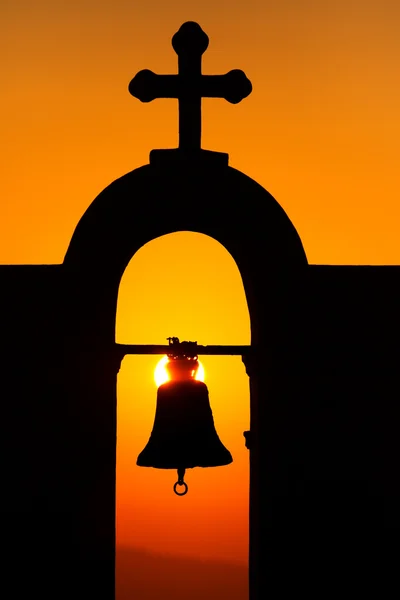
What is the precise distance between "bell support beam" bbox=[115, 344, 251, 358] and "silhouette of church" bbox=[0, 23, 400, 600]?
6cm

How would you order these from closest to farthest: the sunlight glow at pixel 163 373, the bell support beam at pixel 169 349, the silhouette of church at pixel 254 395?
the silhouette of church at pixel 254 395 → the bell support beam at pixel 169 349 → the sunlight glow at pixel 163 373

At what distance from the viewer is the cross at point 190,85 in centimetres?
500

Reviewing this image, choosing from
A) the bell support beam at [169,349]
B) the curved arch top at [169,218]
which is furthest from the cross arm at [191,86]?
the bell support beam at [169,349]

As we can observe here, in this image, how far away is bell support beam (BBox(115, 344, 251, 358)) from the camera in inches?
196

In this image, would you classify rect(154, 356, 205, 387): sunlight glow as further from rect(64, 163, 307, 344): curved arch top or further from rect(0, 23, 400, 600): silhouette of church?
rect(64, 163, 307, 344): curved arch top

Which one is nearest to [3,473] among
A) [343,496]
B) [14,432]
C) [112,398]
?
[14,432]

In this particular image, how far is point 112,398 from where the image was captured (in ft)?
16.0

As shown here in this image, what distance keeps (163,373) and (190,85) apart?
1272 mm

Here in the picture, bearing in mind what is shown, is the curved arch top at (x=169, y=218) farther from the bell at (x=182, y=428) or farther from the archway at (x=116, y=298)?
the bell at (x=182, y=428)

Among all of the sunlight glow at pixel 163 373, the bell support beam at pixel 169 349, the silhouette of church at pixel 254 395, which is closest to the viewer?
the silhouette of church at pixel 254 395

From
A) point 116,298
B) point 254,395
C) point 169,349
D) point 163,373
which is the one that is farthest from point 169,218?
point 254,395

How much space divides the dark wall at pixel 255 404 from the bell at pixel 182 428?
0.21 m

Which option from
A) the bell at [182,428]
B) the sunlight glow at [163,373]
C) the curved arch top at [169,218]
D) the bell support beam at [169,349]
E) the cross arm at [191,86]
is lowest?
the bell at [182,428]

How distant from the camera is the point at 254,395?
5.06 metres
